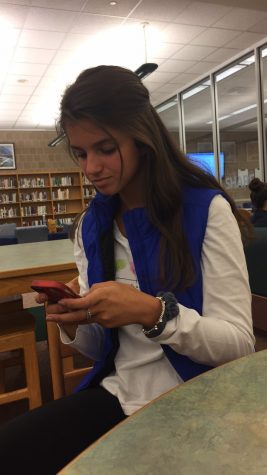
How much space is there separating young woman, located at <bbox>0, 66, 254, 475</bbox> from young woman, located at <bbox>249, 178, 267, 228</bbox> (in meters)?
2.57

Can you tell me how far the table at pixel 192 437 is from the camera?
432 millimetres

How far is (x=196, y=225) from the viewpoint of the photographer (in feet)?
2.99

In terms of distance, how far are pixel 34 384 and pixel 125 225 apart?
103cm

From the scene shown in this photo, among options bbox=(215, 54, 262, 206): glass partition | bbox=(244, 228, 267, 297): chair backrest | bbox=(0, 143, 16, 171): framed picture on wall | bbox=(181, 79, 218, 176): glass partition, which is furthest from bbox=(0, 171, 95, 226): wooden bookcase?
bbox=(244, 228, 267, 297): chair backrest

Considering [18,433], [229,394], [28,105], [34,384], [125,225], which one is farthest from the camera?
[28,105]

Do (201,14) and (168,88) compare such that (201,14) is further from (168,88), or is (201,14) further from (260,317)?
(260,317)

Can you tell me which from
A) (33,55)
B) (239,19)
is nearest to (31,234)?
(33,55)

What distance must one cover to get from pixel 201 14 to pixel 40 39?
1.85m

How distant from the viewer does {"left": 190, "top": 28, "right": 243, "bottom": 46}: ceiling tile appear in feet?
16.0

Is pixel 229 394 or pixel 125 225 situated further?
pixel 125 225

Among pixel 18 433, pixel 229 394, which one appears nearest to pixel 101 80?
pixel 229 394

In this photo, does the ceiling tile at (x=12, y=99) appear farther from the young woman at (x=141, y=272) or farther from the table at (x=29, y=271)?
the young woman at (x=141, y=272)

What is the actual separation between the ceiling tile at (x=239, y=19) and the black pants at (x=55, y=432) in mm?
4604

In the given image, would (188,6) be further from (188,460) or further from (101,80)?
(188,460)
